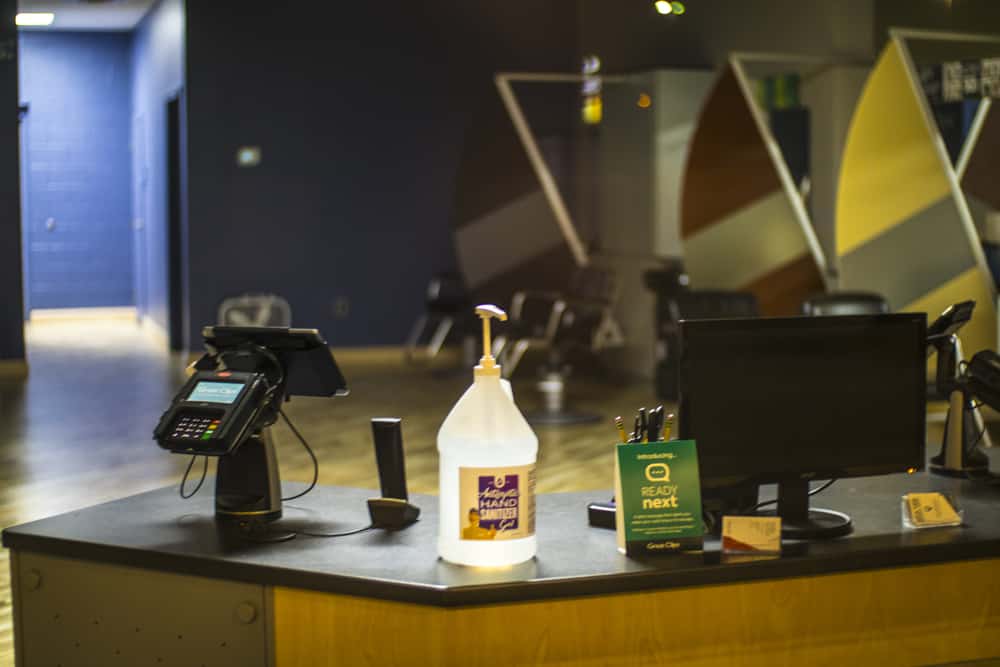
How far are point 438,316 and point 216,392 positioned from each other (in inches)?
285

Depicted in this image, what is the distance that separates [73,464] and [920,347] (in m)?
4.36

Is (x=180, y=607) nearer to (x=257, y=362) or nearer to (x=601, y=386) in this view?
(x=257, y=362)

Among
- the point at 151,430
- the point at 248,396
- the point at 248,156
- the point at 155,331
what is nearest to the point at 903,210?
the point at 151,430

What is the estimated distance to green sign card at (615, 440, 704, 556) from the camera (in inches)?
78.0

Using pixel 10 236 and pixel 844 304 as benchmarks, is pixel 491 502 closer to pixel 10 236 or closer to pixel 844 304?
pixel 844 304

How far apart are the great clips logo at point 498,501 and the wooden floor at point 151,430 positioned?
82 cm

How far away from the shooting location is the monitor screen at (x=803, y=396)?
2.10 m

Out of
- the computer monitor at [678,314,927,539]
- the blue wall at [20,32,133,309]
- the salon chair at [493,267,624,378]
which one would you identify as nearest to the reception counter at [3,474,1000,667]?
the computer monitor at [678,314,927,539]

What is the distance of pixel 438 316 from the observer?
31.1ft

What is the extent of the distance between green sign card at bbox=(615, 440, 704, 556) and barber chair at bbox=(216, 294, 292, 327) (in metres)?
7.87

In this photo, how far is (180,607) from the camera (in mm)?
2025

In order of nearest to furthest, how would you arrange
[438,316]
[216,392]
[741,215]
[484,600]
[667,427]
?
1. [484,600]
2. [667,427]
3. [216,392]
4. [741,215]
5. [438,316]

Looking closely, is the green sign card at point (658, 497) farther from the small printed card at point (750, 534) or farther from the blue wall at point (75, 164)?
the blue wall at point (75, 164)

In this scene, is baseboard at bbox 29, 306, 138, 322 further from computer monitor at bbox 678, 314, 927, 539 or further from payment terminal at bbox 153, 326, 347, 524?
computer monitor at bbox 678, 314, 927, 539
